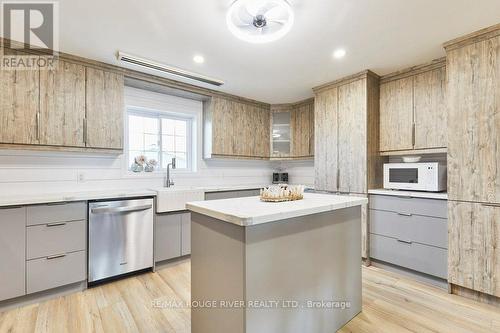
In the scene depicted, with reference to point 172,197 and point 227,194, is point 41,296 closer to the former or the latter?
point 172,197

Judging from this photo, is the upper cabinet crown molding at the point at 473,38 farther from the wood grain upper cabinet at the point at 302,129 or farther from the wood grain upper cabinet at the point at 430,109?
the wood grain upper cabinet at the point at 302,129

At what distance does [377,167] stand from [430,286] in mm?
1413

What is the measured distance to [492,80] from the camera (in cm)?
208

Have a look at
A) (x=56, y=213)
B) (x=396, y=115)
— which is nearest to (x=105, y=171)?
(x=56, y=213)

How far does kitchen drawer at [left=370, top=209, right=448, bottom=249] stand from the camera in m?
2.41

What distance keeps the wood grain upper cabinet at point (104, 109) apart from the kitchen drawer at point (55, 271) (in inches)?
46.1

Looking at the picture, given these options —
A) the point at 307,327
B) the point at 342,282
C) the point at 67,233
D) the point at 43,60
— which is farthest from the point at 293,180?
the point at 43,60

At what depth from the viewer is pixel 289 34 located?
6.94 ft

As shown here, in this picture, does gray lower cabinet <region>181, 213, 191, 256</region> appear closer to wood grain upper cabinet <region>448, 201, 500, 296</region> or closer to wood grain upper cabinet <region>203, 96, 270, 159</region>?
wood grain upper cabinet <region>203, 96, 270, 159</region>

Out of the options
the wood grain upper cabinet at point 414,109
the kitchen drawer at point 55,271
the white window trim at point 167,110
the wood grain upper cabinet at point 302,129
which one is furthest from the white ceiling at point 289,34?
the kitchen drawer at point 55,271

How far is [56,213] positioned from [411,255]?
364cm

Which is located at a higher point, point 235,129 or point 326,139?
point 235,129

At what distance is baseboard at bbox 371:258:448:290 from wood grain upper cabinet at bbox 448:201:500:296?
0.17m

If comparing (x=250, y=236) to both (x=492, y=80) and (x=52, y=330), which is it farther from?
(x=492, y=80)
